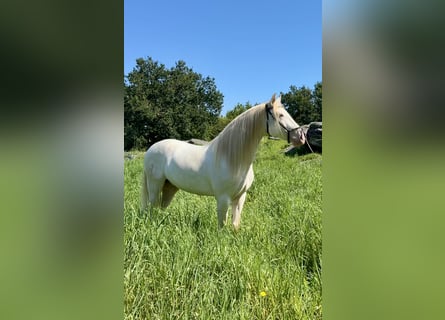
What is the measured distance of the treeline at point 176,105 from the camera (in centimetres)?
2425

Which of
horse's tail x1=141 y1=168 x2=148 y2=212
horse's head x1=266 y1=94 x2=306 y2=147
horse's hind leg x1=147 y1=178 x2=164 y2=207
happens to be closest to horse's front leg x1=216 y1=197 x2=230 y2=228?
horse's head x1=266 y1=94 x2=306 y2=147

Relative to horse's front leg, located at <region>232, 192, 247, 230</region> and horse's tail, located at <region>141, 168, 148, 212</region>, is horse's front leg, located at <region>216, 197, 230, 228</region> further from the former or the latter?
horse's tail, located at <region>141, 168, 148, 212</region>

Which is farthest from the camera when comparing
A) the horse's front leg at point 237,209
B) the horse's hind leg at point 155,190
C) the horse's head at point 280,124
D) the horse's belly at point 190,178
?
the horse's hind leg at point 155,190

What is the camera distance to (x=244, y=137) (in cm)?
259

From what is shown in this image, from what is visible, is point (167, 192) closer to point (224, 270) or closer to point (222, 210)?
point (222, 210)

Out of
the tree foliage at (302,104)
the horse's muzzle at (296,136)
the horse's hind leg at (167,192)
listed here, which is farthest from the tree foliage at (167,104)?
the horse's muzzle at (296,136)

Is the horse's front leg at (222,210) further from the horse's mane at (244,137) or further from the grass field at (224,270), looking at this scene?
the horse's mane at (244,137)

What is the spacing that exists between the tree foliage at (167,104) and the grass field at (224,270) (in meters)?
21.6

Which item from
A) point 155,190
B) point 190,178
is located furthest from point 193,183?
point 155,190

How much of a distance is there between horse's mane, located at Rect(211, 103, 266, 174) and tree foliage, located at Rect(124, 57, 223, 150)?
Answer: 2117cm

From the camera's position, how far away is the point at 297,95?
26.0 meters
